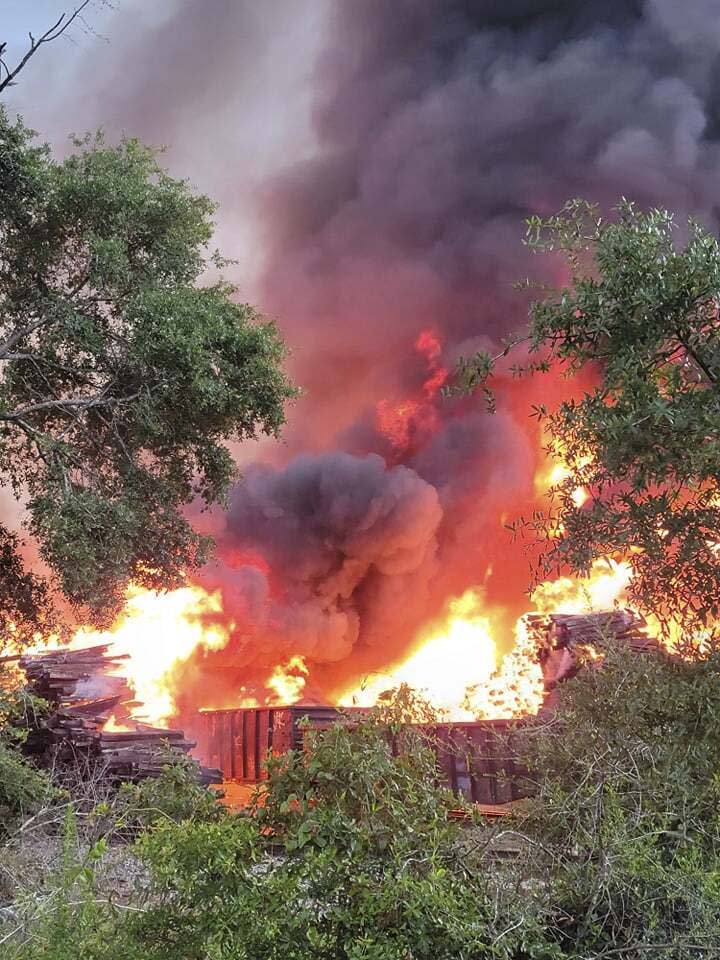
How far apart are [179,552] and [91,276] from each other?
18.2 feet

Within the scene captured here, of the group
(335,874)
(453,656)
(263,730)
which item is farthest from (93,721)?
(453,656)

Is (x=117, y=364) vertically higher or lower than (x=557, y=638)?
higher

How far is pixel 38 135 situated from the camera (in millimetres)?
14531

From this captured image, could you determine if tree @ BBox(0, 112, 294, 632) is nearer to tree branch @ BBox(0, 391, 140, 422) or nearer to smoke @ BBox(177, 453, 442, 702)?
tree branch @ BBox(0, 391, 140, 422)

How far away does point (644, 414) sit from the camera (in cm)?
604

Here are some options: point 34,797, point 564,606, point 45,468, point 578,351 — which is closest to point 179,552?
point 45,468

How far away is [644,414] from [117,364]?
36.2ft

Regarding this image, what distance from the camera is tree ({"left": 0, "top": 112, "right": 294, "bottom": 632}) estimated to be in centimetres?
1366

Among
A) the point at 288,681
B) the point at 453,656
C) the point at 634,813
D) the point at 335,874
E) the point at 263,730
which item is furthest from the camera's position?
the point at 453,656

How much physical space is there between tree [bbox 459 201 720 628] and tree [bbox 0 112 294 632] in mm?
8317

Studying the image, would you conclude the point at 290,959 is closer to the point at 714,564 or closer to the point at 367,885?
the point at 367,885

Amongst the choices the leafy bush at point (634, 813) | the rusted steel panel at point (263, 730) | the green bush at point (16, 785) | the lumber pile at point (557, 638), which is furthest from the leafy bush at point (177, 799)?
the rusted steel panel at point (263, 730)

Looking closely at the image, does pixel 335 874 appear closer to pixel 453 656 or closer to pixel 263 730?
pixel 263 730

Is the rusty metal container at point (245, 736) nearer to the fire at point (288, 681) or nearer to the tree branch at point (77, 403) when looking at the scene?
the fire at point (288, 681)
